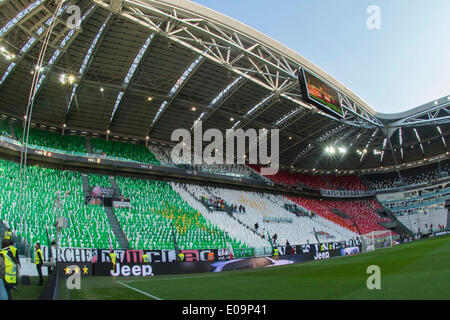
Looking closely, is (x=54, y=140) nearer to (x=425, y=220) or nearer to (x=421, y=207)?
(x=425, y=220)

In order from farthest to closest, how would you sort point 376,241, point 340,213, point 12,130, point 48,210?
point 340,213 < point 376,241 < point 12,130 < point 48,210

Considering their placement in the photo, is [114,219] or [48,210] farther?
[114,219]

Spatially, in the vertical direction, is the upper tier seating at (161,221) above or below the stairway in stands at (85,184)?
below

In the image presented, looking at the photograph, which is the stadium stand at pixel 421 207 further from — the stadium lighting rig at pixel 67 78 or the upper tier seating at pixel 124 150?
the stadium lighting rig at pixel 67 78

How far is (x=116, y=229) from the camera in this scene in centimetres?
2723

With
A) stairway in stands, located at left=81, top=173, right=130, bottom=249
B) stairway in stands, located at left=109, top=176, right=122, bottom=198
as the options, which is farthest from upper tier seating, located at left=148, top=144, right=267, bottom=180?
stairway in stands, located at left=81, top=173, right=130, bottom=249

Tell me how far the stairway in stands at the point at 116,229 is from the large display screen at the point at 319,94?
17484 mm

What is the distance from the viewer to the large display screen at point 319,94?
2380 cm

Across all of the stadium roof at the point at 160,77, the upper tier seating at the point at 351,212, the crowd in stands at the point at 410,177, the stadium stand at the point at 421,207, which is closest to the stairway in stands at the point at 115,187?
the stadium roof at the point at 160,77

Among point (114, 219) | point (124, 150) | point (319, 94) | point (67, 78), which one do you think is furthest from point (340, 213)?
point (67, 78)

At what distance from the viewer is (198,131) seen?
132 feet

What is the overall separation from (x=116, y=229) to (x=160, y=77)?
13.7 metres

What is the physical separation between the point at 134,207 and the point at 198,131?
12805mm

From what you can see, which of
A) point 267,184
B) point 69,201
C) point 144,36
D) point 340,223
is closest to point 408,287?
point 144,36
